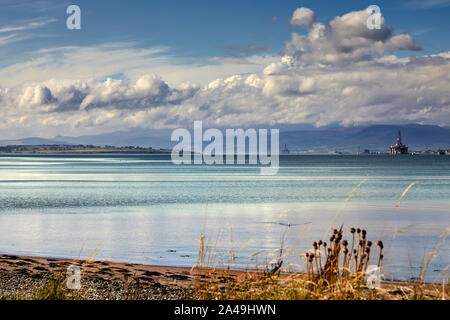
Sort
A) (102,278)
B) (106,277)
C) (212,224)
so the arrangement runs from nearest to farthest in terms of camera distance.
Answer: (102,278)
(106,277)
(212,224)

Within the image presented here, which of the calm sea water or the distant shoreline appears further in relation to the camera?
the calm sea water

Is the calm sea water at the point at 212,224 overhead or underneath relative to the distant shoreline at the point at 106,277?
underneath

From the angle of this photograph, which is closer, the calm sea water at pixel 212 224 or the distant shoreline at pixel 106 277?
the distant shoreline at pixel 106 277

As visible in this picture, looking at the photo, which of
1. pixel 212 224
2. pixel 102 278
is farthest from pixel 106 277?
pixel 212 224

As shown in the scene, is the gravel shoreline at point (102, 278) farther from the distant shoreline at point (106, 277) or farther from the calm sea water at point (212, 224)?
the calm sea water at point (212, 224)

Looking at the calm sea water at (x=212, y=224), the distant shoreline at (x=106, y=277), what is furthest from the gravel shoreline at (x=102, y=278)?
the calm sea water at (x=212, y=224)

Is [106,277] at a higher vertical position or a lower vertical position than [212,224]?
higher

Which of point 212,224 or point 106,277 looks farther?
point 212,224

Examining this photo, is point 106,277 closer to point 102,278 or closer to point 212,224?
point 102,278

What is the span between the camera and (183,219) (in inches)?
1441

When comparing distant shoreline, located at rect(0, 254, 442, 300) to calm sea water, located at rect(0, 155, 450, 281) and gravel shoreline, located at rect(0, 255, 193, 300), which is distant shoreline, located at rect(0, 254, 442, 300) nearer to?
gravel shoreline, located at rect(0, 255, 193, 300)

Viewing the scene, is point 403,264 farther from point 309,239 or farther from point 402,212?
point 402,212


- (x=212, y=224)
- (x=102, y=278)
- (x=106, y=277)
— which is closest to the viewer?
(x=102, y=278)

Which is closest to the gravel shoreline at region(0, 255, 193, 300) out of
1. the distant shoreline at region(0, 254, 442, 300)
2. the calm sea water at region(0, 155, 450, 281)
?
the distant shoreline at region(0, 254, 442, 300)
